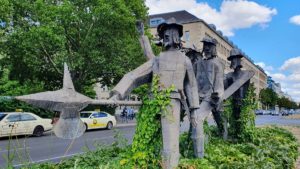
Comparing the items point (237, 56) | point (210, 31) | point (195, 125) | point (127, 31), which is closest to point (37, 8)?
point (127, 31)

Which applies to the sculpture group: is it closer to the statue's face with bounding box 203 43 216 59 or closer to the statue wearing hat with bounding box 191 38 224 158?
the statue wearing hat with bounding box 191 38 224 158

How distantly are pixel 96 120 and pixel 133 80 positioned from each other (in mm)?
20051

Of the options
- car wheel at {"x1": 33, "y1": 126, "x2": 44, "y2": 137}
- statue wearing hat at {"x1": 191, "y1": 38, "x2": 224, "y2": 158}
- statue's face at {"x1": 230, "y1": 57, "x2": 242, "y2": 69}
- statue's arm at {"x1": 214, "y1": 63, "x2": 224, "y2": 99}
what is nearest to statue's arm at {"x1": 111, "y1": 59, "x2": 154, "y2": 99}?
statue wearing hat at {"x1": 191, "y1": 38, "x2": 224, "y2": 158}

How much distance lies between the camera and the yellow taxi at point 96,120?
24406 millimetres

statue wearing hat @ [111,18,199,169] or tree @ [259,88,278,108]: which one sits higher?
tree @ [259,88,278,108]

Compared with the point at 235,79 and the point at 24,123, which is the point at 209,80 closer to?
the point at 235,79

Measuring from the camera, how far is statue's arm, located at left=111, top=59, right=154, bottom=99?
456 centimetres

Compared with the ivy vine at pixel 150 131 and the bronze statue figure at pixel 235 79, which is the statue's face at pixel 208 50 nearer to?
the bronze statue figure at pixel 235 79

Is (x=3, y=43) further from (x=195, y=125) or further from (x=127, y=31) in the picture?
(x=195, y=125)

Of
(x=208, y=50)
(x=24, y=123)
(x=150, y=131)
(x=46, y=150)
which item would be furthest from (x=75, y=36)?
(x=150, y=131)

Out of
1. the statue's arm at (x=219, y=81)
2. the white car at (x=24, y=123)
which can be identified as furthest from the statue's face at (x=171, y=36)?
the white car at (x=24, y=123)

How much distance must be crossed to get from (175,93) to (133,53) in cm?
2221

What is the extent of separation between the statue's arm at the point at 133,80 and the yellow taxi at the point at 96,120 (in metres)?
19.1

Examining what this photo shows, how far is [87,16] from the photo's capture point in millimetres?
25297
